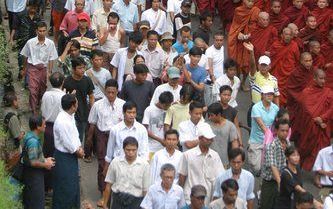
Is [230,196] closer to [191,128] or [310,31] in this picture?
[191,128]

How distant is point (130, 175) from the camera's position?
10.3 m

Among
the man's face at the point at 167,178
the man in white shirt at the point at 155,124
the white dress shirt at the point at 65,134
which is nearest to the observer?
the man's face at the point at 167,178

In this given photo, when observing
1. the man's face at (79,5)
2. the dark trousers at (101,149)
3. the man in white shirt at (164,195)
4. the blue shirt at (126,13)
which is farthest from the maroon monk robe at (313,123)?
the man's face at (79,5)

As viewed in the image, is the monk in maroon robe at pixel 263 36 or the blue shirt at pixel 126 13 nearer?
the monk in maroon robe at pixel 263 36

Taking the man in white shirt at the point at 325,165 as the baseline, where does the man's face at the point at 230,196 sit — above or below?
above

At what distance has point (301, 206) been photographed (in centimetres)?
952

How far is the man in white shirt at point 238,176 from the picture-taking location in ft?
33.4

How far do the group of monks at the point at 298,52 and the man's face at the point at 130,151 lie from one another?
3379mm

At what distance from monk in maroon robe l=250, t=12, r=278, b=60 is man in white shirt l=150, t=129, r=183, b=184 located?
15.8ft

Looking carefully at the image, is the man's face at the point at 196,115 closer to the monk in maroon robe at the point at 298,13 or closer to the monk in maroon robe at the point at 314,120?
the monk in maroon robe at the point at 314,120

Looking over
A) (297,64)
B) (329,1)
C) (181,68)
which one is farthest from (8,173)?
(329,1)

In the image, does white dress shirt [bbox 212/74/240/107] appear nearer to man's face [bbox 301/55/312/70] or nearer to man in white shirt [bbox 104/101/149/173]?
man's face [bbox 301/55/312/70]

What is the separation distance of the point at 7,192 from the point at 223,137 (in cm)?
263

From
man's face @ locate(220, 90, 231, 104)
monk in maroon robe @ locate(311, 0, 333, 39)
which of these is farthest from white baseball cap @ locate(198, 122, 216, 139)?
monk in maroon robe @ locate(311, 0, 333, 39)
